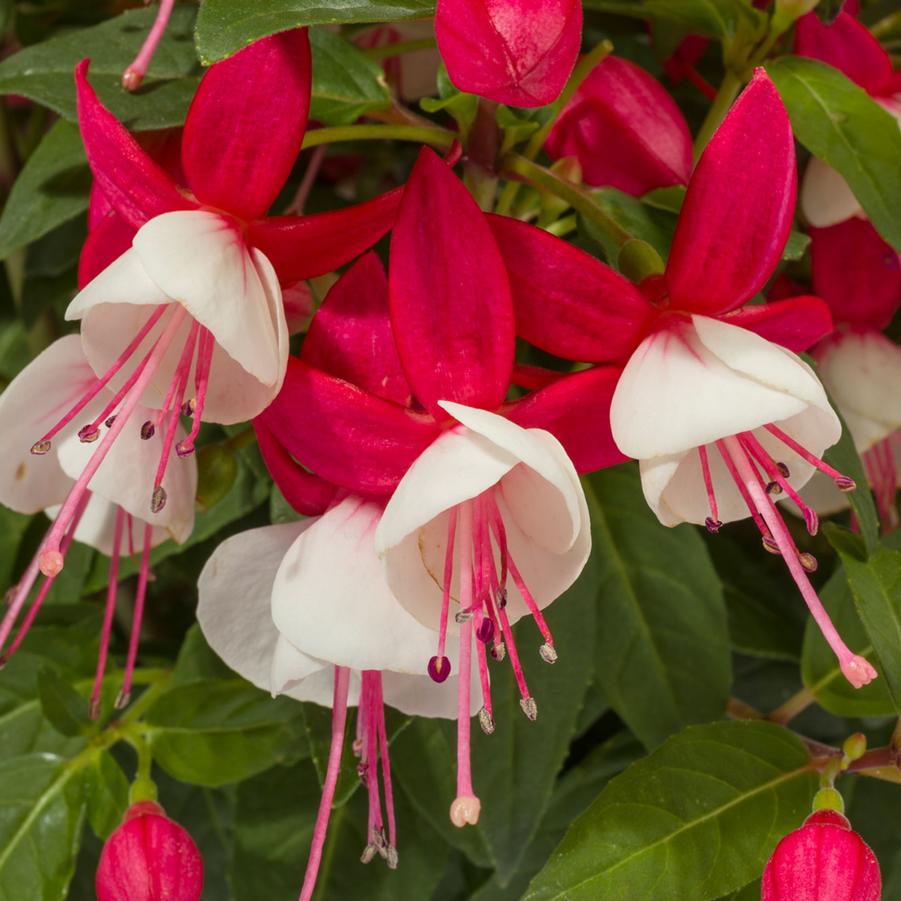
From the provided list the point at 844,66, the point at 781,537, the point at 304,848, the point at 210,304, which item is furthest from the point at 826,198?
the point at 304,848

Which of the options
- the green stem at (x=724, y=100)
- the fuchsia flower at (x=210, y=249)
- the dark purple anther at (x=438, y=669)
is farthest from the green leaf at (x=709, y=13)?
the dark purple anther at (x=438, y=669)

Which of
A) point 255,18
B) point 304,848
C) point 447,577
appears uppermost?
point 255,18

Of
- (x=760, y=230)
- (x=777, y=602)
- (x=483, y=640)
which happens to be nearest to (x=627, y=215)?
(x=760, y=230)

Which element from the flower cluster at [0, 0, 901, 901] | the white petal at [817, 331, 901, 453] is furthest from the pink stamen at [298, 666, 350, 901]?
the white petal at [817, 331, 901, 453]

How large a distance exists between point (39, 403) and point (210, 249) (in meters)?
0.14

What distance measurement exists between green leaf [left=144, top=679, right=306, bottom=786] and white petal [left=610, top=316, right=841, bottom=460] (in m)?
0.34

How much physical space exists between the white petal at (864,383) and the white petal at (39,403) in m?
0.39

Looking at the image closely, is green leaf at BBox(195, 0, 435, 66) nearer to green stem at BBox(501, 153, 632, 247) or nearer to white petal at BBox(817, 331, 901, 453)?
green stem at BBox(501, 153, 632, 247)

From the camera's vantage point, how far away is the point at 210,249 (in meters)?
0.40

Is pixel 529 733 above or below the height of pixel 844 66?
below

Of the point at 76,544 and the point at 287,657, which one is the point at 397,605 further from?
the point at 76,544

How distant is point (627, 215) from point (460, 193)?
0.16 m

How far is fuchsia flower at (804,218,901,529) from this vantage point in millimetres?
642

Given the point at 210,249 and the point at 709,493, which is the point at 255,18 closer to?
the point at 210,249
